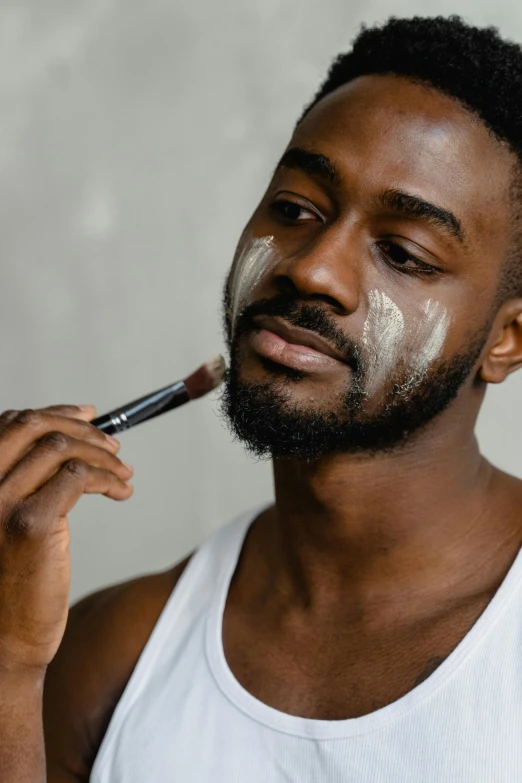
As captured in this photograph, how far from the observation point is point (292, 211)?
6.30ft

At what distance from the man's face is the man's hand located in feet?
0.76

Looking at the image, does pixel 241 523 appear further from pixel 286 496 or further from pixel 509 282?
pixel 509 282

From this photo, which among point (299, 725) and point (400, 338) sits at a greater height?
point (400, 338)

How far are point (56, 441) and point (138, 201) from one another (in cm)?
135

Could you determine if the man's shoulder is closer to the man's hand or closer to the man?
the man

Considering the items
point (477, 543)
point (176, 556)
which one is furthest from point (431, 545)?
point (176, 556)

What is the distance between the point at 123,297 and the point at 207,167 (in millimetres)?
359

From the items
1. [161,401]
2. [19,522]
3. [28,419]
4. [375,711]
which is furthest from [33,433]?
[375,711]

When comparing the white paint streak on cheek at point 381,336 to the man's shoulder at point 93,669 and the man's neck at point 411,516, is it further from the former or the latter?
the man's shoulder at point 93,669

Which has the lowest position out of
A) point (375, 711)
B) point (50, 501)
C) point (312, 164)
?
point (375, 711)

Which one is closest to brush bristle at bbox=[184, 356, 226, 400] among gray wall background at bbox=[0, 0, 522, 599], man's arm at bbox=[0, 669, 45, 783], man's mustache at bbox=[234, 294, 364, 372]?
man's mustache at bbox=[234, 294, 364, 372]

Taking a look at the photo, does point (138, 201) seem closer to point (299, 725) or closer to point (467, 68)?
point (467, 68)

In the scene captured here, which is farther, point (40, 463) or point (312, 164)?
point (312, 164)

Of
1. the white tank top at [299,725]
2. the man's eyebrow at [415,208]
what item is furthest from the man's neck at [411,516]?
the man's eyebrow at [415,208]
